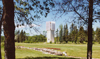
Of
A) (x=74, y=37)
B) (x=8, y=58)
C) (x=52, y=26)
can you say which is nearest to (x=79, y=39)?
(x=74, y=37)

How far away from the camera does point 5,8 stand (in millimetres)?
4242

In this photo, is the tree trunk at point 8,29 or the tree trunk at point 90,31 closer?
the tree trunk at point 8,29

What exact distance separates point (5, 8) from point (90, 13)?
4963mm

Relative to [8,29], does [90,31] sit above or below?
below

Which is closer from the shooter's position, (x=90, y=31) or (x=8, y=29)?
(x=8, y=29)

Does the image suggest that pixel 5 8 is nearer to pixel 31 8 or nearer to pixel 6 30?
pixel 6 30

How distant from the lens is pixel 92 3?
7098 millimetres

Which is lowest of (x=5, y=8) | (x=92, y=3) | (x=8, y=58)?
(x=8, y=58)

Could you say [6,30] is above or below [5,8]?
below

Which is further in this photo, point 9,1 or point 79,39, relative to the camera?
point 79,39

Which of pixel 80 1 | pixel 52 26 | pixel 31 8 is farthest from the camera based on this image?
pixel 52 26

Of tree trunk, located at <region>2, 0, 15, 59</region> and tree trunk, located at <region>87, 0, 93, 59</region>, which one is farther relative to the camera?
tree trunk, located at <region>87, 0, 93, 59</region>

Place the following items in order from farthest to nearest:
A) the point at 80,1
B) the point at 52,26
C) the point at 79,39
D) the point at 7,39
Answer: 1. the point at 52,26
2. the point at 79,39
3. the point at 80,1
4. the point at 7,39

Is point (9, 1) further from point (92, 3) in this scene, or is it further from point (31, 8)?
point (92, 3)
